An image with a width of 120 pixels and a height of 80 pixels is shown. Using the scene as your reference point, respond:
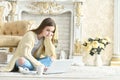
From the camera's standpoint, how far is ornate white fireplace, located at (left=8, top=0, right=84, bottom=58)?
7.30m

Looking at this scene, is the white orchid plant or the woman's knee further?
the white orchid plant

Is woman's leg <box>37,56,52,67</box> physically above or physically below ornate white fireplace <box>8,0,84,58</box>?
below

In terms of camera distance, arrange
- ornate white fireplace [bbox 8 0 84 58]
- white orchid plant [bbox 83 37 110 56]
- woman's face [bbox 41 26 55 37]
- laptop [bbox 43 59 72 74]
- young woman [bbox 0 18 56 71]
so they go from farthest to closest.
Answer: ornate white fireplace [bbox 8 0 84 58] → white orchid plant [bbox 83 37 110 56] → woman's face [bbox 41 26 55 37] → young woman [bbox 0 18 56 71] → laptop [bbox 43 59 72 74]

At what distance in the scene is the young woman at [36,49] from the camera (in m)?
3.68

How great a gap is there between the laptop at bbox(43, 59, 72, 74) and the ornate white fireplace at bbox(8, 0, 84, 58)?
3.59 metres

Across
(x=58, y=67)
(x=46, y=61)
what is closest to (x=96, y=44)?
(x=46, y=61)

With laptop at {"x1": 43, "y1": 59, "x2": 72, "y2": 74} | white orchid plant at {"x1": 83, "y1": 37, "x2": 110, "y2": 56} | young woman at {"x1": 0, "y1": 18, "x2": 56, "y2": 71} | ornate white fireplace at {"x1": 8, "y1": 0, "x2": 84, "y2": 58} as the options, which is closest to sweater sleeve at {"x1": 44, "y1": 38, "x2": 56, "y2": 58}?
young woman at {"x1": 0, "y1": 18, "x2": 56, "y2": 71}

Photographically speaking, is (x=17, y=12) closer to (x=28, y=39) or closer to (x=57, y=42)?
(x=57, y=42)

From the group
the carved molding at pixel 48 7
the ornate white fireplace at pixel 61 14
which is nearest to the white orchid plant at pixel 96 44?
the ornate white fireplace at pixel 61 14

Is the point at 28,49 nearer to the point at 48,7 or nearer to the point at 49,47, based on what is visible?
the point at 49,47

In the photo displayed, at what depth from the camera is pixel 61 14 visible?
747 centimetres

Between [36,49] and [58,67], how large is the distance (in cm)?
39

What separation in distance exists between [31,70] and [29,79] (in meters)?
0.48

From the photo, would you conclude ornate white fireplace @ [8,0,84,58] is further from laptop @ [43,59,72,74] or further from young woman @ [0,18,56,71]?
laptop @ [43,59,72,74]
